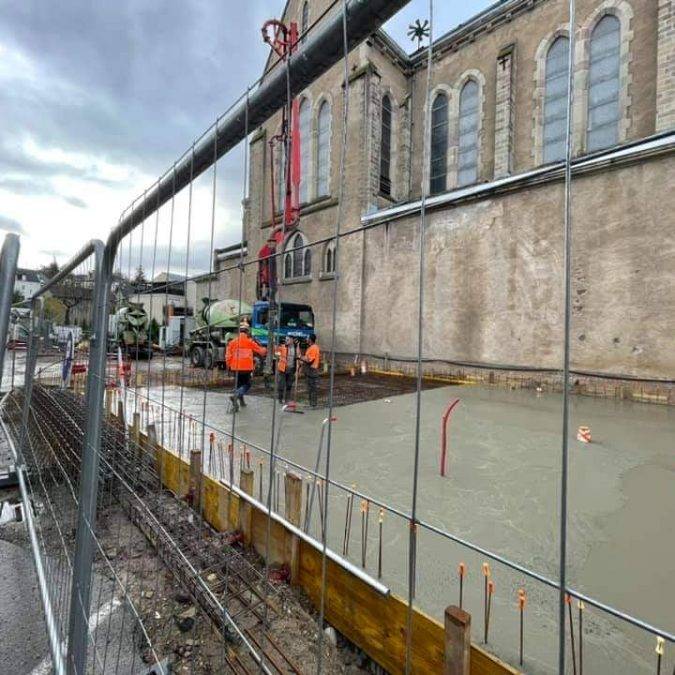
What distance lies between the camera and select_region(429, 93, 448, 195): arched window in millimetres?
16331

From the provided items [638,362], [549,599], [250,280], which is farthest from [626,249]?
[250,280]

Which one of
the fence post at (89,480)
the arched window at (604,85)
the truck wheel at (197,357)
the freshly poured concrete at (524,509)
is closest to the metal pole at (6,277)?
the fence post at (89,480)

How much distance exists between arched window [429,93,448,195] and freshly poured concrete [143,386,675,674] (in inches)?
483

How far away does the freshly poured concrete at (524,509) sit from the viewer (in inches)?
84.0

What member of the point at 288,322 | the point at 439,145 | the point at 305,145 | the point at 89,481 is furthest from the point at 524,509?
the point at 305,145

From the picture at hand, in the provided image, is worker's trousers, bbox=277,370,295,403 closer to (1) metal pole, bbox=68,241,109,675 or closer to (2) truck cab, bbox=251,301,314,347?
(2) truck cab, bbox=251,301,314,347

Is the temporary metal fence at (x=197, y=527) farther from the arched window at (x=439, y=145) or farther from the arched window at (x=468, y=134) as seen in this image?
the arched window at (x=439, y=145)

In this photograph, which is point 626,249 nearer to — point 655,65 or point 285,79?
point 655,65

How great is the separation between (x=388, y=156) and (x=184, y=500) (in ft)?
52.6

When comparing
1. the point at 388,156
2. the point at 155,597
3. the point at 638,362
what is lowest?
the point at 155,597

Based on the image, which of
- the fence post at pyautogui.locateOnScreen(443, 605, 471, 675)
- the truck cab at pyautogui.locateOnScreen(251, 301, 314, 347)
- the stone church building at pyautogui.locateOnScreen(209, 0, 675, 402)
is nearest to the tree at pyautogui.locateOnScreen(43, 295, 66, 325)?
the stone church building at pyautogui.locateOnScreen(209, 0, 675, 402)

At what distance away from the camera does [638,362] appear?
9078 millimetres

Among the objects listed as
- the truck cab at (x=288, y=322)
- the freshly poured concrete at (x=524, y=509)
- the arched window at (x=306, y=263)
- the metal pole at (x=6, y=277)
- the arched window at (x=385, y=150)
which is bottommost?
the freshly poured concrete at (x=524, y=509)

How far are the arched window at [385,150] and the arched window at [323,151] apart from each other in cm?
225
